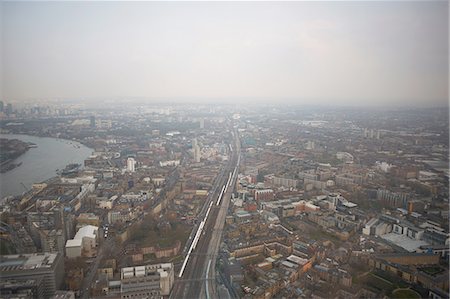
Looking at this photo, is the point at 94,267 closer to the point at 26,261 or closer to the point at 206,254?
the point at 26,261

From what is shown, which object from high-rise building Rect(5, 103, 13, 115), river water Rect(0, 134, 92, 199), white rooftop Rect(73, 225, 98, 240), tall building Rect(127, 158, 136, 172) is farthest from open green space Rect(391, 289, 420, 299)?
high-rise building Rect(5, 103, 13, 115)

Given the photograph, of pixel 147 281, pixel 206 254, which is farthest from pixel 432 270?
pixel 147 281

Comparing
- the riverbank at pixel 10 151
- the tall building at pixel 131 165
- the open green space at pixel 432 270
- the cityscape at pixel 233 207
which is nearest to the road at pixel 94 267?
the cityscape at pixel 233 207

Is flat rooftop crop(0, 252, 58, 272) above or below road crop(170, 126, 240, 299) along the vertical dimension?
above

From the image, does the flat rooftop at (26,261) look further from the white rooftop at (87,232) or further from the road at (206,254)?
the road at (206,254)

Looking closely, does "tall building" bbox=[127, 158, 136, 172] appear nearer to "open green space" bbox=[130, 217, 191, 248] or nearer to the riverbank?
the riverbank

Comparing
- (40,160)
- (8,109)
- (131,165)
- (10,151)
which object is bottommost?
(131,165)
